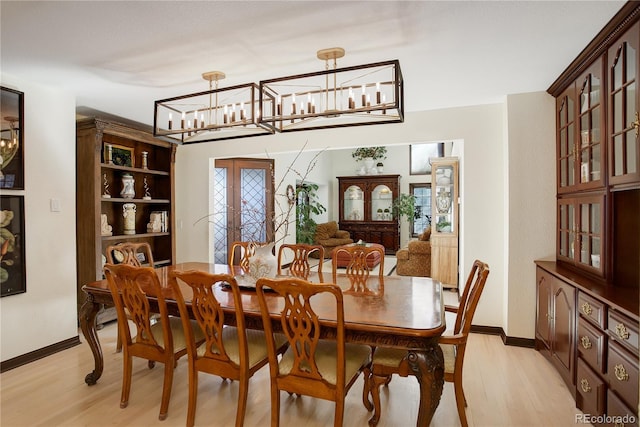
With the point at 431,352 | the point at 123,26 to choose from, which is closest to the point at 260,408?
the point at 431,352

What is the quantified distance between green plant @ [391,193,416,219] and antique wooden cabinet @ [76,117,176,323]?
6218mm

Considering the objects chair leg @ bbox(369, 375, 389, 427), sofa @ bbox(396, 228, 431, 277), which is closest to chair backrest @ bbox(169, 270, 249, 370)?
chair leg @ bbox(369, 375, 389, 427)

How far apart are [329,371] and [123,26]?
2340 mm

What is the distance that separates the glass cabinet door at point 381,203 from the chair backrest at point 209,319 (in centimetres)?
798

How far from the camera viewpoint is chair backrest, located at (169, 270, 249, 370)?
188 centimetres

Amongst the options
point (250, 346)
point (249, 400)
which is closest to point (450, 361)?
point (250, 346)

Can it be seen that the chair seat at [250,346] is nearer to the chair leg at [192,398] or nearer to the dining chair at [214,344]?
the dining chair at [214,344]

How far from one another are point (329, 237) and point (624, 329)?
286 inches

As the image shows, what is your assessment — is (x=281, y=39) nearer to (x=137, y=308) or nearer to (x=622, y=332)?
(x=137, y=308)

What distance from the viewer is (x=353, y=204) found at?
10055 mm

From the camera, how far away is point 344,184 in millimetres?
10109

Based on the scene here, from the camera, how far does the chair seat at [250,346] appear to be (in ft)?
6.77

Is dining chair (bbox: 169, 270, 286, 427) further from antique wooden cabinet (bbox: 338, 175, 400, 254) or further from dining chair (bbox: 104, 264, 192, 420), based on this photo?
antique wooden cabinet (bbox: 338, 175, 400, 254)

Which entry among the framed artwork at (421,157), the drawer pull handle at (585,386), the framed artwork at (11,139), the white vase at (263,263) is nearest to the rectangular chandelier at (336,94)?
the white vase at (263,263)
